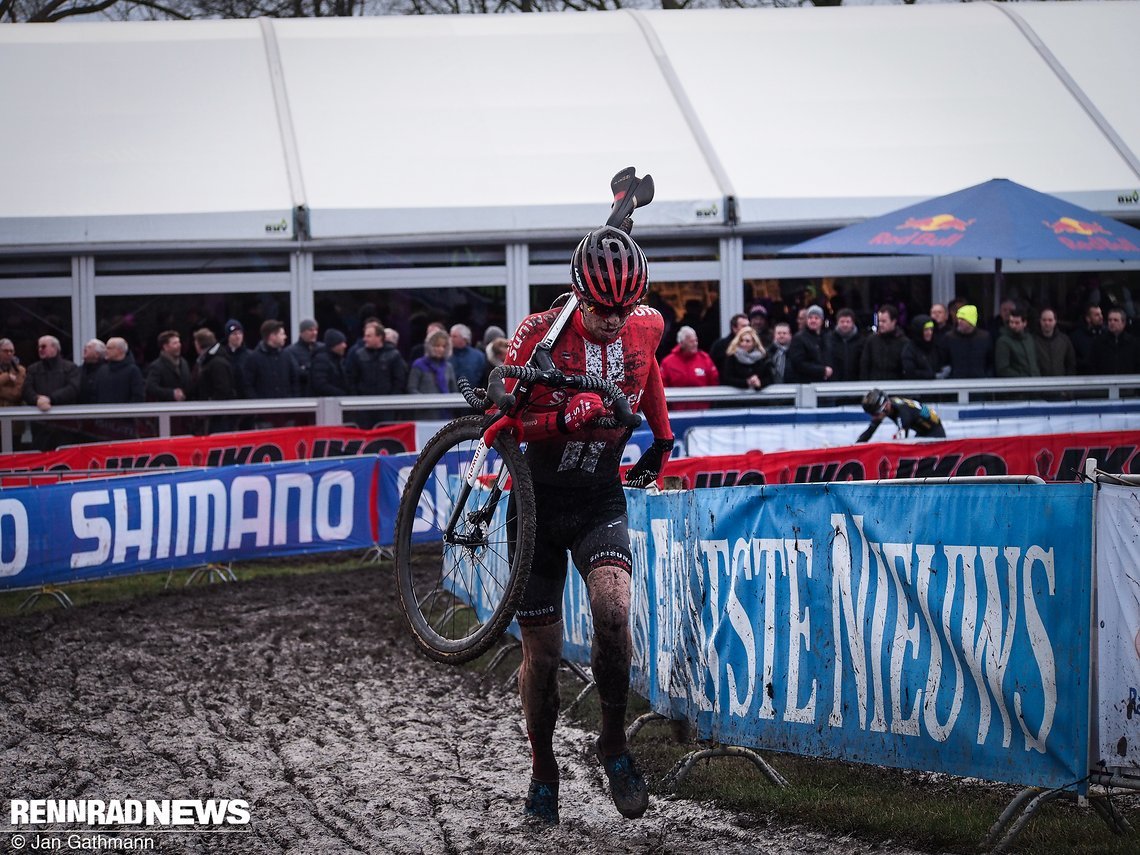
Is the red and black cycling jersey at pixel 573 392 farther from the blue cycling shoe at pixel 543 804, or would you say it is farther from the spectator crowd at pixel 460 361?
the spectator crowd at pixel 460 361

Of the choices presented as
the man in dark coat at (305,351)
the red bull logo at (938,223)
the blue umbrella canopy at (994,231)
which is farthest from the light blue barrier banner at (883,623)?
the man in dark coat at (305,351)

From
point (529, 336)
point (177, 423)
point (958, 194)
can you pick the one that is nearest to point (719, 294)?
point (958, 194)

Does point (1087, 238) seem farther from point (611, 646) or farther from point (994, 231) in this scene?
point (611, 646)

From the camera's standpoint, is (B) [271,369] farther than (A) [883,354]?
No

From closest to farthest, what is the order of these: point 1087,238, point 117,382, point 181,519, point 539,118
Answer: point 181,519
point 1087,238
point 117,382
point 539,118

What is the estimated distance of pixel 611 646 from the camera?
5.77 m

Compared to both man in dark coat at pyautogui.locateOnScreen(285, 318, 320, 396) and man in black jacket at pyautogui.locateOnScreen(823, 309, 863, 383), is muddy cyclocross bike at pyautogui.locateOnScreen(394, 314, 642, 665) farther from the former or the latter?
man in black jacket at pyautogui.locateOnScreen(823, 309, 863, 383)

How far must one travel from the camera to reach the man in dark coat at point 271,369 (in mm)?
15977

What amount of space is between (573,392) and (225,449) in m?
9.87

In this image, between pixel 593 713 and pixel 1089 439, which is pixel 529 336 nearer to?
Result: pixel 593 713

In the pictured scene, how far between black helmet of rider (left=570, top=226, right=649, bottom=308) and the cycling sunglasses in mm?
20

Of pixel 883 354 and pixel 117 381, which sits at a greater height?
pixel 883 354

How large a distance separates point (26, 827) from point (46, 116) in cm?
1499

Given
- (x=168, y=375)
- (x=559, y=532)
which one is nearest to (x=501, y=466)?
(x=559, y=532)
